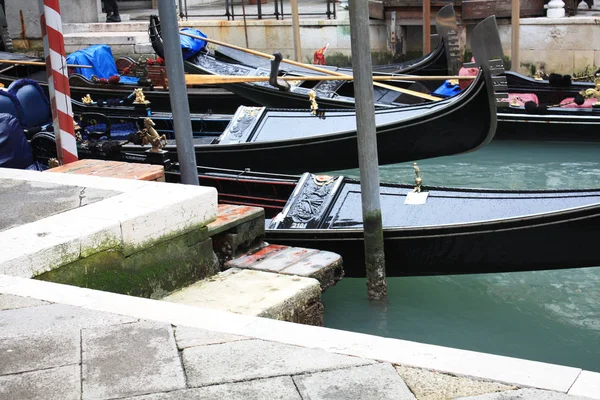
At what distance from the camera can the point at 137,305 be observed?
203cm

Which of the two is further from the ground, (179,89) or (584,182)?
(179,89)

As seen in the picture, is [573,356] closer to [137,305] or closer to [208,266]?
[208,266]

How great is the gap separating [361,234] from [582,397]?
2.29 metres

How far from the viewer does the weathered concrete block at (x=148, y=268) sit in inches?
91.5

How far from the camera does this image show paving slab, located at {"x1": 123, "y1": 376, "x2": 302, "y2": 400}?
160 cm

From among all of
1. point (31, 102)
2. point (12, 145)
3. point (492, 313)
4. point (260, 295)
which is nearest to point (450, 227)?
point (492, 313)

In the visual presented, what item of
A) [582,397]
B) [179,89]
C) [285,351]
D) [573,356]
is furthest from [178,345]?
[573,356]

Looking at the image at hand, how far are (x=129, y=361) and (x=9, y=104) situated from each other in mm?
3907

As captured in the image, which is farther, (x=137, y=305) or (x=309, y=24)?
(x=309, y=24)

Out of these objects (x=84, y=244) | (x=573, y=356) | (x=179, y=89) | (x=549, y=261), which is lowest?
(x=573, y=356)

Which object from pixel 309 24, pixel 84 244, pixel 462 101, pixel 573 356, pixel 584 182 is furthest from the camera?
pixel 309 24

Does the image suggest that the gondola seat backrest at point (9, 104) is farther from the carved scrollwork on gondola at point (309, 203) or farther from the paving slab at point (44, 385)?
the paving slab at point (44, 385)

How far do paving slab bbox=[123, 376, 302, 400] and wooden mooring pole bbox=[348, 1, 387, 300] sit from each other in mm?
1993

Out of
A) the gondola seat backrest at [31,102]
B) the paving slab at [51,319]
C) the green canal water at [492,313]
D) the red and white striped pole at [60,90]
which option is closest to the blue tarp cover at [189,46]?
the gondola seat backrest at [31,102]
